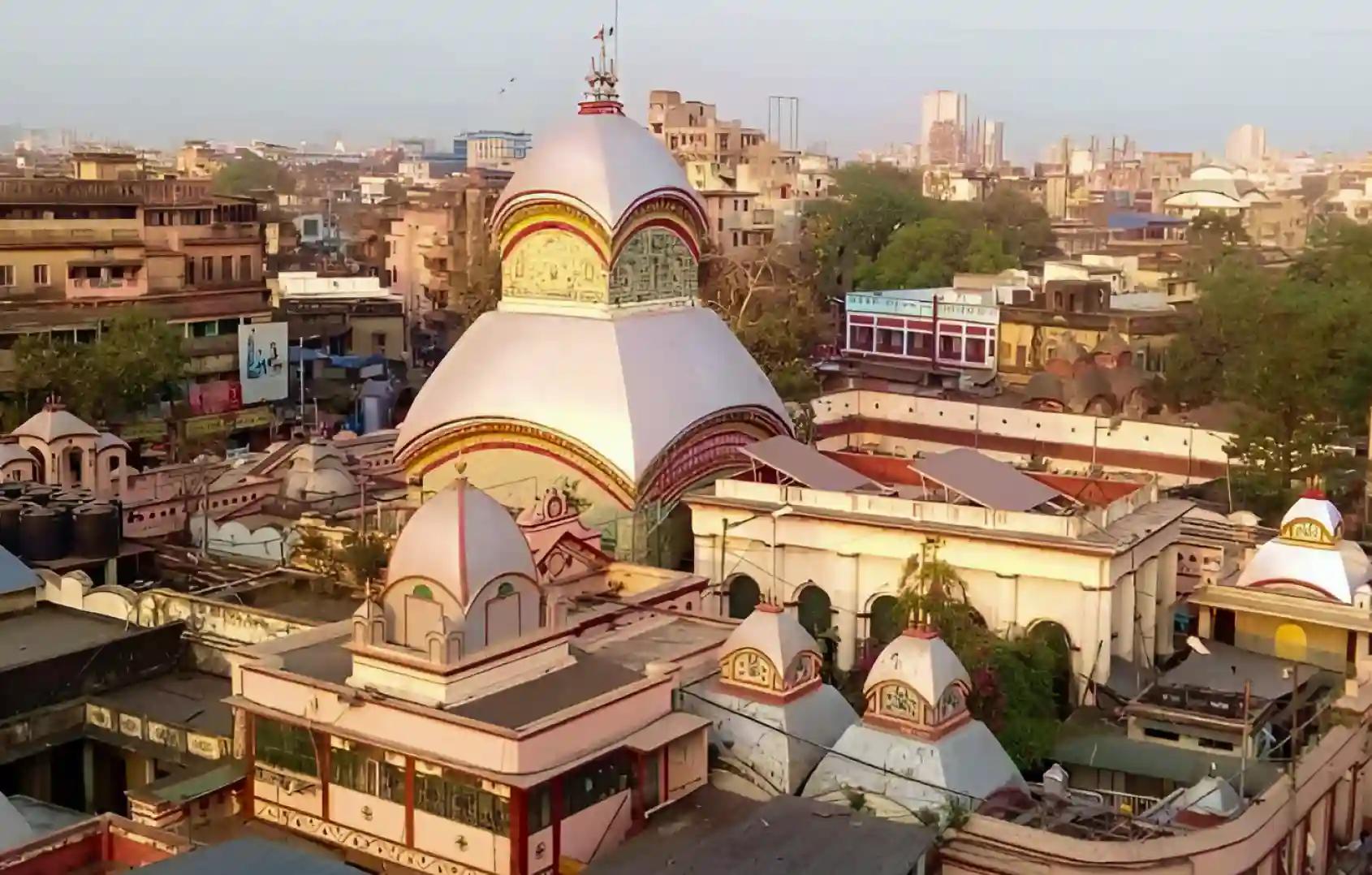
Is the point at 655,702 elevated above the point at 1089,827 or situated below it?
above

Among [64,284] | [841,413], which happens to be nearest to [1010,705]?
[841,413]

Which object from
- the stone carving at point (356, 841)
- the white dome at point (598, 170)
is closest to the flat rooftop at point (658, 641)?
the stone carving at point (356, 841)

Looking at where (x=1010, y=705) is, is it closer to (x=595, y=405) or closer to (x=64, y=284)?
(x=595, y=405)

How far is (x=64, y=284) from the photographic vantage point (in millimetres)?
36062

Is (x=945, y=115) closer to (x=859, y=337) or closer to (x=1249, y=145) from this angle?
(x=1249, y=145)

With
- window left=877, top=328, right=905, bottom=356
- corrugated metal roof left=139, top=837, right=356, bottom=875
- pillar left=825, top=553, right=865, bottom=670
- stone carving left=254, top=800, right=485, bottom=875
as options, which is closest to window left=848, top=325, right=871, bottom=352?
window left=877, top=328, right=905, bottom=356

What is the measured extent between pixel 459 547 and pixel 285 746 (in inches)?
87.7

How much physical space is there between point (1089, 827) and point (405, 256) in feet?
168

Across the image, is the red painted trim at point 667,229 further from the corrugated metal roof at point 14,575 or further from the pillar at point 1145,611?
the corrugated metal roof at point 14,575

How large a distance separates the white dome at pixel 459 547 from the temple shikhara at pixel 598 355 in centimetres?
652

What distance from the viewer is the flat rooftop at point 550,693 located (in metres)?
12.4

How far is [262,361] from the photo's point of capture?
38.0 metres

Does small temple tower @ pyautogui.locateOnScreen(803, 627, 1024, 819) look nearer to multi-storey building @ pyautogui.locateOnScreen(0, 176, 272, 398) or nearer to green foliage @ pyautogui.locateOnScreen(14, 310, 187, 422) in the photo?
green foliage @ pyautogui.locateOnScreen(14, 310, 187, 422)

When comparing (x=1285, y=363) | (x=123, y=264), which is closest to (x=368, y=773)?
(x=1285, y=363)
